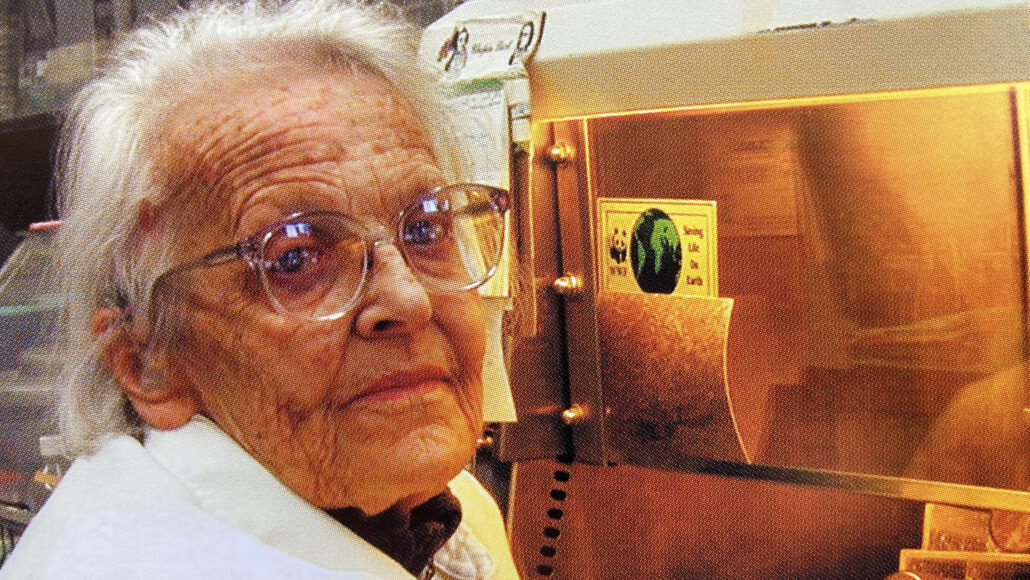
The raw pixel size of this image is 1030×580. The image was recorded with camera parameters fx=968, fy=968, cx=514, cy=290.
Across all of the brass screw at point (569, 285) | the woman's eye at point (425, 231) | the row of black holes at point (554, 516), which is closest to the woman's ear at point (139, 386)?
the woman's eye at point (425, 231)

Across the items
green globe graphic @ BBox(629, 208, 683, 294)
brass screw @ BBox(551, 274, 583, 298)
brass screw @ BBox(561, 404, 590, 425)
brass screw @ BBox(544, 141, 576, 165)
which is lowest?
brass screw @ BBox(561, 404, 590, 425)

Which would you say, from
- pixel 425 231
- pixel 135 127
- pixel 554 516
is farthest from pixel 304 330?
pixel 554 516

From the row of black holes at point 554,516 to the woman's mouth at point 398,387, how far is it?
1073 millimetres

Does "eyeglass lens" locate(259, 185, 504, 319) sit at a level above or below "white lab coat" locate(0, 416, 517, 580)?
above

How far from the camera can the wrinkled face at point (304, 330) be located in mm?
1104

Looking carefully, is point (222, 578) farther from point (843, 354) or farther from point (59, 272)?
point (843, 354)

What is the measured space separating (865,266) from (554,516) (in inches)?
35.4

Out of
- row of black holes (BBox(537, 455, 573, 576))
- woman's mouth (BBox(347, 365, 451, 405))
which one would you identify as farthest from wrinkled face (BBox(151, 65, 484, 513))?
row of black holes (BBox(537, 455, 573, 576))

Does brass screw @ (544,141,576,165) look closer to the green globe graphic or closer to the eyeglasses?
the green globe graphic

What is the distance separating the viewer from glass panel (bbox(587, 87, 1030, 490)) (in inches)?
64.6

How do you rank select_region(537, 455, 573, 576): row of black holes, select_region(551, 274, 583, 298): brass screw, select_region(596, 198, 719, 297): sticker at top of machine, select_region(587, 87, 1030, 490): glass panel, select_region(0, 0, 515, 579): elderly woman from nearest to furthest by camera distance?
select_region(0, 0, 515, 579): elderly woman, select_region(587, 87, 1030, 490): glass panel, select_region(596, 198, 719, 297): sticker at top of machine, select_region(551, 274, 583, 298): brass screw, select_region(537, 455, 573, 576): row of black holes

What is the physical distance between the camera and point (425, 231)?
1195 millimetres

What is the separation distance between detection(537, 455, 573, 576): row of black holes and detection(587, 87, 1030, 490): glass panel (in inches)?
16.9

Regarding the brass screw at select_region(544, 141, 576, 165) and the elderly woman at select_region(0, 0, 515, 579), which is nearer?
the elderly woman at select_region(0, 0, 515, 579)
